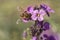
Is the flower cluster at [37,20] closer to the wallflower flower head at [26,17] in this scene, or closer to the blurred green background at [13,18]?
the wallflower flower head at [26,17]

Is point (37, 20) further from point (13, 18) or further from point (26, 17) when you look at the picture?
point (13, 18)

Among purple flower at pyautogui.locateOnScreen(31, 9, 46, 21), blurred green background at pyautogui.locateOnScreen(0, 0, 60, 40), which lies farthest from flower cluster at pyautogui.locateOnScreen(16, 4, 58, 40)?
blurred green background at pyautogui.locateOnScreen(0, 0, 60, 40)

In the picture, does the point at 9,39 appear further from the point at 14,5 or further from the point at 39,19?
the point at 39,19

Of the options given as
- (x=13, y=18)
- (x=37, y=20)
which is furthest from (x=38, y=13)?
(x=13, y=18)

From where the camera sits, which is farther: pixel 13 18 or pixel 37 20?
pixel 13 18

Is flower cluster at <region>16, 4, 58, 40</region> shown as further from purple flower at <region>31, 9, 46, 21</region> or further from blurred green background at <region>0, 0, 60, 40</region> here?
blurred green background at <region>0, 0, 60, 40</region>

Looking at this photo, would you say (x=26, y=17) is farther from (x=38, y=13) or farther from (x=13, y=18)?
(x=13, y=18)

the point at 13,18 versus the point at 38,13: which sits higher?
the point at 13,18

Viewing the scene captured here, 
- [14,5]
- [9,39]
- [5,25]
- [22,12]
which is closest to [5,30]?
[5,25]
